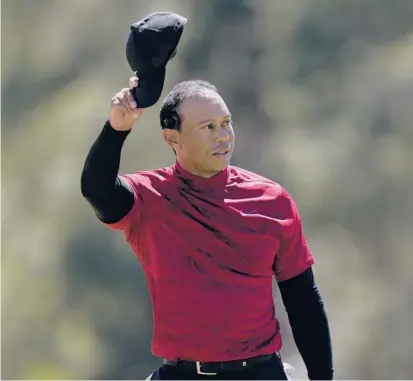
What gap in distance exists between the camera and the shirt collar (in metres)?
2.40

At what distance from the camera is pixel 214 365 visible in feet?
7.61

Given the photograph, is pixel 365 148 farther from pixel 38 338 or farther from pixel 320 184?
pixel 38 338

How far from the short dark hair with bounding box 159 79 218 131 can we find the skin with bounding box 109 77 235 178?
0.04 ft

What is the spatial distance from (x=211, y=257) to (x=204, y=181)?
0.18 m

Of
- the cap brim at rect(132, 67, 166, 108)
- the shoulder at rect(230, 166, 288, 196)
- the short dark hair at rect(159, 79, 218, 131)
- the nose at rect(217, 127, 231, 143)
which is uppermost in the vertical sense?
the cap brim at rect(132, 67, 166, 108)

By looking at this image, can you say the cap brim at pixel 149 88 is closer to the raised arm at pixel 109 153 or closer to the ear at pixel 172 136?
the raised arm at pixel 109 153

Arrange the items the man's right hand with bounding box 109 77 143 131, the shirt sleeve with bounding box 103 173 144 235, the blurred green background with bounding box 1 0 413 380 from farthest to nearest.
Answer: the blurred green background with bounding box 1 0 413 380
the shirt sleeve with bounding box 103 173 144 235
the man's right hand with bounding box 109 77 143 131

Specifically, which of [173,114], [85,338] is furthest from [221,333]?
[85,338]

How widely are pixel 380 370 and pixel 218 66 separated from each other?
295 cm

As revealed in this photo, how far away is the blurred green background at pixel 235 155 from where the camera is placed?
8.38 meters

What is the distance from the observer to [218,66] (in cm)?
933

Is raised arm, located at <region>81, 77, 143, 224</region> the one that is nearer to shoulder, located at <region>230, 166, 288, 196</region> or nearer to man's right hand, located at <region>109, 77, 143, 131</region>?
man's right hand, located at <region>109, 77, 143, 131</region>

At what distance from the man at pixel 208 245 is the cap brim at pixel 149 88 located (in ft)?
0.06

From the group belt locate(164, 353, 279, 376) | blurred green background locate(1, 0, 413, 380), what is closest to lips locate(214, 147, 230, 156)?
belt locate(164, 353, 279, 376)
